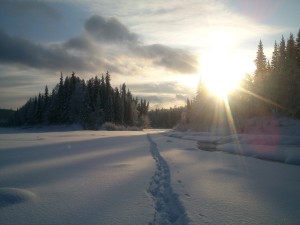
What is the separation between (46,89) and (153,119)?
89.1 metres

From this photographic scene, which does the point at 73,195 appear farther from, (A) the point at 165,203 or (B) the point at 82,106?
(B) the point at 82,106

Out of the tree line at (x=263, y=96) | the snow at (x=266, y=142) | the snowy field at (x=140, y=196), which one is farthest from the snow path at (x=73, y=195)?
the tree line at (x=263, y=96)

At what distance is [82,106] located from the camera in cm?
7238

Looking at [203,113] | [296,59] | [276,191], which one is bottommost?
[276,191]

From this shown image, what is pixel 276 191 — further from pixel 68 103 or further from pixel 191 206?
pixel 68 103

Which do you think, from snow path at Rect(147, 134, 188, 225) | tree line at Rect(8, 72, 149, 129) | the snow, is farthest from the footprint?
tree line at Rect(8, 72, 149, 129)

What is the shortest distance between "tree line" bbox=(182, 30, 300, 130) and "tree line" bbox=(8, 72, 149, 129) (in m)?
28.1

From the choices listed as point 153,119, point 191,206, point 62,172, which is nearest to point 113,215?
point 191,206

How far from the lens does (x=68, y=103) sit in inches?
3049

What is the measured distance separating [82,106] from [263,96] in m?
44.4

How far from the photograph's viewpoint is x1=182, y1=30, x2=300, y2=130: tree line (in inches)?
1861

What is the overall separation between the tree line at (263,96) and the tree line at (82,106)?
92.2 ft

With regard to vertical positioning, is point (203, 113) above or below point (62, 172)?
above

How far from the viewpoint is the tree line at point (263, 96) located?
47.3 m
